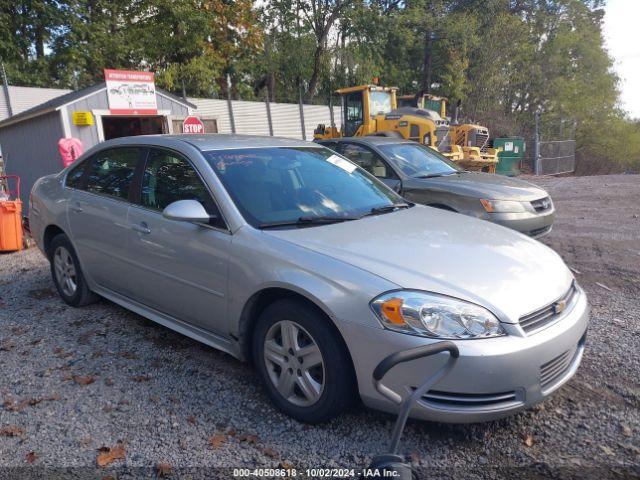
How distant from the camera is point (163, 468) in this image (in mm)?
2455

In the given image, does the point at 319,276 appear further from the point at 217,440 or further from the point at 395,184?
the point at 395,184

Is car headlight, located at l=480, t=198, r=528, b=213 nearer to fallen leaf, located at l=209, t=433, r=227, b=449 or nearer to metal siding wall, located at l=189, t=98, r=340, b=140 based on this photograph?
fallen leaf, located at l=209, t=433, r=227, b=449

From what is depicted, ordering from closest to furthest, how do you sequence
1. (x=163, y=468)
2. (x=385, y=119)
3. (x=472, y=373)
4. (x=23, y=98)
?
(x=472, y=373) < (x=163, y=468) < (x=23, y=98) < (x=385, y=119)

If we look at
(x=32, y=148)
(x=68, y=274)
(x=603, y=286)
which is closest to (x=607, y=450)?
(x=603, y=286)

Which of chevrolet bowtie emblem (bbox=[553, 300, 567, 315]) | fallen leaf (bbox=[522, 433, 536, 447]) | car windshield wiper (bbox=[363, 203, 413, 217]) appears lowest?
fallen leaf (bbox=[522, 433, 536, 447])

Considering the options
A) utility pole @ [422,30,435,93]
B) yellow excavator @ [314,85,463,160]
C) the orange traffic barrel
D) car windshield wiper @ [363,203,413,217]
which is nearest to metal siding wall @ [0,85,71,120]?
the orange traffic barrel

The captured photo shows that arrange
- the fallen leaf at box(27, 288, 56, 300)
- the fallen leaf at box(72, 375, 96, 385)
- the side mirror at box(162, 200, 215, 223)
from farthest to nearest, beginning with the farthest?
the fallen leaf at box(27, 288, 56, 300)
the fallen leaf at box(72, 375, 96, 385)
the side mirror at box(162, 200, 215, 223)

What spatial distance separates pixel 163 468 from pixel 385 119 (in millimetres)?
13074

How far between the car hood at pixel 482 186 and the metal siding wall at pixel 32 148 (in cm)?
838

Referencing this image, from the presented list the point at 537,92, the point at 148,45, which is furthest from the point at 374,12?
the point at 148,45

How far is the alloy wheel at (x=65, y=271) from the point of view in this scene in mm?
4578

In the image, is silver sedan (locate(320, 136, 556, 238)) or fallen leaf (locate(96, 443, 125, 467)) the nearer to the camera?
fallen leaf (locate(96, 443, 125, 467))

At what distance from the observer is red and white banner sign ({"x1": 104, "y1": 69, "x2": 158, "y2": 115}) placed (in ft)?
37.4

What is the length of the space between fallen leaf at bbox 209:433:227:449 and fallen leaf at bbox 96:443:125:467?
17.7 inches
